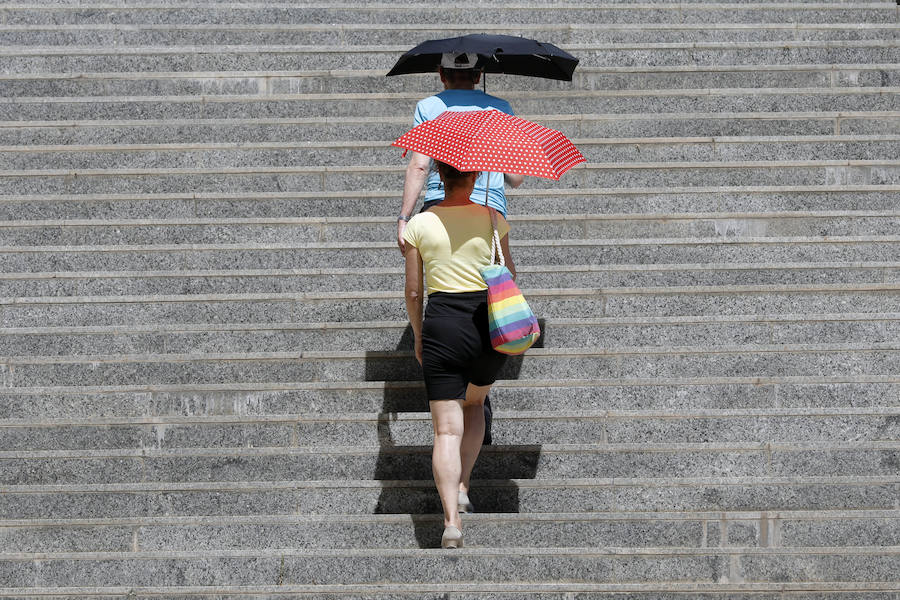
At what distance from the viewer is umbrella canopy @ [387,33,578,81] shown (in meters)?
7.44

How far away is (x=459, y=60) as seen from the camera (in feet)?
23.7

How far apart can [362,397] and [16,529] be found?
187 cm

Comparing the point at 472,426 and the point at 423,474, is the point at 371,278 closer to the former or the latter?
the point at 423,474

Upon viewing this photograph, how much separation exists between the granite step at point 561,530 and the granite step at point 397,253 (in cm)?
249

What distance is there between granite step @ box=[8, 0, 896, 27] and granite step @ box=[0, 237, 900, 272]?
3097mm

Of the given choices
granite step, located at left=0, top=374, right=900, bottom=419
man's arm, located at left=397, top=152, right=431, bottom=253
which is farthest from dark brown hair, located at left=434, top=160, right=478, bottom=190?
granite step, located at left=0, top=374, right=900, bottom=419

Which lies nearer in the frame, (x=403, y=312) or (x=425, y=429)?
(x=425, y=429)

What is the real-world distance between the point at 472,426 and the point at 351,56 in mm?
5000

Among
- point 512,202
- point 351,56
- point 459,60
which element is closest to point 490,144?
point 459,60

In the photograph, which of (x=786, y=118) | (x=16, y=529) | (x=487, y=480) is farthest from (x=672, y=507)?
(x=786, y=118)

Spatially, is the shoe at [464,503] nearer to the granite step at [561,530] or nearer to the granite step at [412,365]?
the granite step at [561,530]

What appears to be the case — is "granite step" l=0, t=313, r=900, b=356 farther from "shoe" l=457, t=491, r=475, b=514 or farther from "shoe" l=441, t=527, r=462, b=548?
"shoe" l=441, t=527, r=462, b=548

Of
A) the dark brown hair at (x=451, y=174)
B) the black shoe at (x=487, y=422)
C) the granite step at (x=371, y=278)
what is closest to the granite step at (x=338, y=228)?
the granite step at (x=371, y=278)

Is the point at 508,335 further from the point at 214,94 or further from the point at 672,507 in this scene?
the point at 214,94
